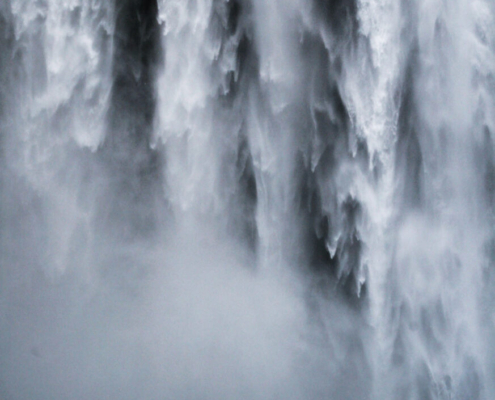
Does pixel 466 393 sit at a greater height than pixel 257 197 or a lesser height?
lesser

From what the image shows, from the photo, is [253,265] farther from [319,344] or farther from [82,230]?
[82,230]

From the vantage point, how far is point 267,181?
24547 millimetres

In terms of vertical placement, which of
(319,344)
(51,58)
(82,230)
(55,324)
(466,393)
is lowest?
(466,393)

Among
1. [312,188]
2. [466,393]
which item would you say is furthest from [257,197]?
[466,393]

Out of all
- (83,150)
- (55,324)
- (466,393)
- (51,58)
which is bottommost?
(466,393)

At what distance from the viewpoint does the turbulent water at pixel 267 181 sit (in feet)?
77.3

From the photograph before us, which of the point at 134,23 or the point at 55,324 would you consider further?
the point at 134,23

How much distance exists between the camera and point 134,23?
24.9 meters

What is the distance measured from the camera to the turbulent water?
23562 millimetres

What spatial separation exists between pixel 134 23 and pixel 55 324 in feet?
31.1

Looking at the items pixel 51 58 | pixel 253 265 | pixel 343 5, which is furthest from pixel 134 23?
pixel 253 265

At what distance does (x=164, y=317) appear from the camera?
23250mm

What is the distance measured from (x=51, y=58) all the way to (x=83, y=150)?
3005 millimetres

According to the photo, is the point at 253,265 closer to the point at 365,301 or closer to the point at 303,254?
the point at 303,254
